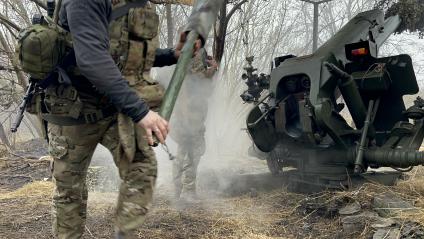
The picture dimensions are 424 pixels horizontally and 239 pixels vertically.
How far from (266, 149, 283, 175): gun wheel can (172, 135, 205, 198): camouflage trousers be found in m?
0.92

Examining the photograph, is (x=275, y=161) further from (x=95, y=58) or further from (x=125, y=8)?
(x=95, y=58)

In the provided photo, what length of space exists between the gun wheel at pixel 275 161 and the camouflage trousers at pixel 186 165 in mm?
918

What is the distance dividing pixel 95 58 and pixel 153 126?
468 mm

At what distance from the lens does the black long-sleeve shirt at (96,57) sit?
2.45 m

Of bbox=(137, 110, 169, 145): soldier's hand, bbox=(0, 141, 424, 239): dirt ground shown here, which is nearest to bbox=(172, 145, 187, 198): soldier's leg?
bbox=(0, 141, 424, 239): dirt ground

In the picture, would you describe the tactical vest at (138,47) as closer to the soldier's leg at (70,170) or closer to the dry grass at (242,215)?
the soldier's leg at (70,170)

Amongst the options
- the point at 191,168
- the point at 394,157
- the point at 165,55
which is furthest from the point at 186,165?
the point at 165,55

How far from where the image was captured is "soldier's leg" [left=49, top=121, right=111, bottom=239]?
9.90 ft

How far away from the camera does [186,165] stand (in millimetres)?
5891

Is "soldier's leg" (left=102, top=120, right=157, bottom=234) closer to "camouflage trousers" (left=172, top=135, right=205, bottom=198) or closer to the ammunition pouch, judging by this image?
the ammunition pouch

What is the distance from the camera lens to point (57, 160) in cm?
305

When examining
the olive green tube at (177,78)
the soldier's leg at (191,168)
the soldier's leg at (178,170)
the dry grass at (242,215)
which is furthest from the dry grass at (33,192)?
the olive green tube at (177,78)

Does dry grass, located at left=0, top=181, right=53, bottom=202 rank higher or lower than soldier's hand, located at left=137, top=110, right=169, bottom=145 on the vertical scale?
lower

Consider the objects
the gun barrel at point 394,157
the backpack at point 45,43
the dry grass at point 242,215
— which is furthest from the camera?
the gun barrel at point 394,157
